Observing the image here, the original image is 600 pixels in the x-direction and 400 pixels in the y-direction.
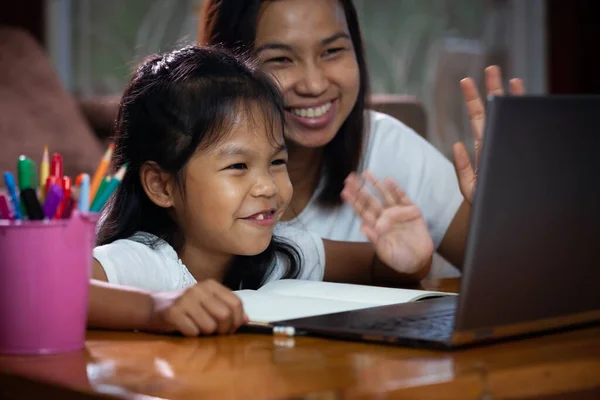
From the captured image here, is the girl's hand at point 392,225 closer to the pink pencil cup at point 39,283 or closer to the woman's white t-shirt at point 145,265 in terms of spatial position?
the woman's white t-shirt at point 145,265

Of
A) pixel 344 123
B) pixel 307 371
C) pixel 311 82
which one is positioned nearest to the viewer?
pixel 307 371

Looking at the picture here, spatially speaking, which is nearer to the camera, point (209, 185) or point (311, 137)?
point (209, 185)

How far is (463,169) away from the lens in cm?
146

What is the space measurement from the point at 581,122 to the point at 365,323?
0.87 feet

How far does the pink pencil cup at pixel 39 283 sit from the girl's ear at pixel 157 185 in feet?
1.80

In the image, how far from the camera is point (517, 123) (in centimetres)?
76

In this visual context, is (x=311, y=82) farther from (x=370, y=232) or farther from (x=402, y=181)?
(x=370, y=232)

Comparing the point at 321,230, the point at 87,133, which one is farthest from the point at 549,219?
the point at 87,133

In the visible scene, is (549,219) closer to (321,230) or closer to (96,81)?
(321,230)

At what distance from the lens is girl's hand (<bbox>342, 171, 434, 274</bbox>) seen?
134 cm

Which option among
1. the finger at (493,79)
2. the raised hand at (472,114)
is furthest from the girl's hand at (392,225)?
the finger at (493,79)

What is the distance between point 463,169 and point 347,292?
1.34 ft

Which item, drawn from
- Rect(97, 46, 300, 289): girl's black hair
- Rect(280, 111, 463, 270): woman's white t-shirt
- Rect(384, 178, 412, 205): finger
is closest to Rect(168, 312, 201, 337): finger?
Rect(97, 46, 300, 289): girl's black hair

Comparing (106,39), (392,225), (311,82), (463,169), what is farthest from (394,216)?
(106,39)
